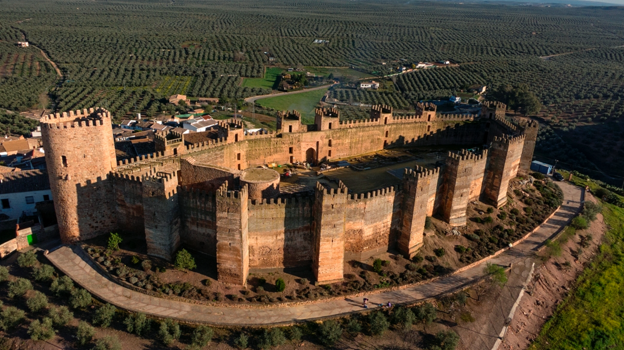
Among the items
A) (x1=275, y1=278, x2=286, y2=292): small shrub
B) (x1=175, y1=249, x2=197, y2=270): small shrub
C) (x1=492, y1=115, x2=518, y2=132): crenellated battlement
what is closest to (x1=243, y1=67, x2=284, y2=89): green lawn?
(x1=492, y1=115, x2=518, y2=132): crenellated battlement

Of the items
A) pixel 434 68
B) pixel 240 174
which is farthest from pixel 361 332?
pixel 434 68

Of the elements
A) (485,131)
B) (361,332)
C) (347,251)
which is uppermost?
(485,131)

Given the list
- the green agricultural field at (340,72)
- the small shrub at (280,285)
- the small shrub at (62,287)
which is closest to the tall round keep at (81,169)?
the small shrub at (62,287)

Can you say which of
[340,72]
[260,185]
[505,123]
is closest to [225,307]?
[260,185]

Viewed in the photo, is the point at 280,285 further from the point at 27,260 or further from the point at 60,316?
the point at 27,260

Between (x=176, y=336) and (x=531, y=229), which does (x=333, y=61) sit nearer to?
(x=531, y=229)

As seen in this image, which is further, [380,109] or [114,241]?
[380,109]
